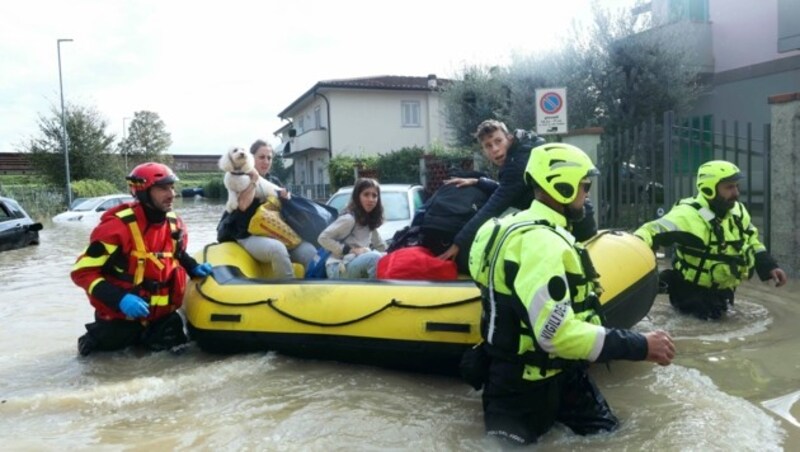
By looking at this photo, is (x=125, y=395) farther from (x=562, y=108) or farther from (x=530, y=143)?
(x=562, y=108)

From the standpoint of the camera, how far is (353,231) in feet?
18.9

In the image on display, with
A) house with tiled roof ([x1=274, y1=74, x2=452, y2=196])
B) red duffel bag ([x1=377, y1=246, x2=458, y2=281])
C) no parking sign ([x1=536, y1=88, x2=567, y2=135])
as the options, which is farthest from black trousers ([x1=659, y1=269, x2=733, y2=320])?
house with tiled roof ([x1=274, y1=74, x2=452, y2=196])

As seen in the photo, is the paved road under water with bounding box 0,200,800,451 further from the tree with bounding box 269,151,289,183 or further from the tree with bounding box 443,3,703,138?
the tree with bounding box 269,151,289,183

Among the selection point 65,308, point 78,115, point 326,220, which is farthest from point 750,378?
point 78,115

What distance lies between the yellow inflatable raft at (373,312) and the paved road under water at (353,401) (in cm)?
17

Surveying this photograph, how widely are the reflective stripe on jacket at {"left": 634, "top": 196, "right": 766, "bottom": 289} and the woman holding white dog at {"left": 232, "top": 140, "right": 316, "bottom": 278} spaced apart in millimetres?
2873

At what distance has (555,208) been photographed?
3.14m

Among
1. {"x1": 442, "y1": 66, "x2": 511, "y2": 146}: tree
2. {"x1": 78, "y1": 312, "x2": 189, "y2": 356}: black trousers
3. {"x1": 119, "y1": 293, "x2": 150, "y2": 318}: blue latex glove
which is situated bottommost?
{"x1": 78, "y1": 312, "x2": 189, "y2": 356}: black trousers

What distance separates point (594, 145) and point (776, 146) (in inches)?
101

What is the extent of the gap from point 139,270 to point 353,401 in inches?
78.1

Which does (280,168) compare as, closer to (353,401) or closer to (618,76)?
(618,76)

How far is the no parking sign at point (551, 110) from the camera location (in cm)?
801

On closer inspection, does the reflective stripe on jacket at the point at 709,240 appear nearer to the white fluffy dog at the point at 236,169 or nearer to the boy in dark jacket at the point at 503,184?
the boy in dark jacket at the point at 503,184

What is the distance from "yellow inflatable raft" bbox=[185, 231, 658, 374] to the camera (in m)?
4.15
